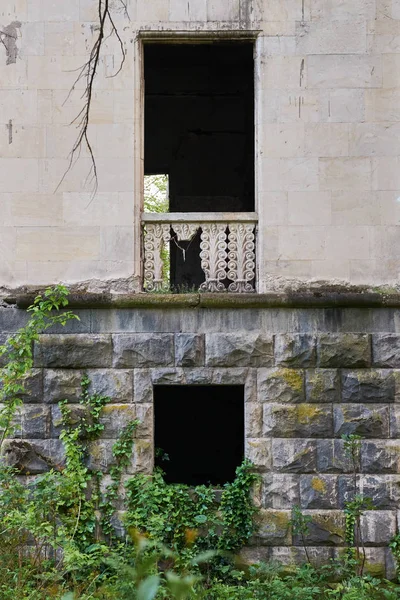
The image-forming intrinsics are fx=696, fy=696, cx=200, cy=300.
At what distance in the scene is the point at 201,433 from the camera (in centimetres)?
1193

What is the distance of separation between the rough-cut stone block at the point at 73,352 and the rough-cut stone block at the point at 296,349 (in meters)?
1.78

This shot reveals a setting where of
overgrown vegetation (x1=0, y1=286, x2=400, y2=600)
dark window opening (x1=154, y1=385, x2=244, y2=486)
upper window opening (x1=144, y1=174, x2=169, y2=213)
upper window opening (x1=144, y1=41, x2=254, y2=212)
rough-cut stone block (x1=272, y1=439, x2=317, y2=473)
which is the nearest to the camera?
overgrown vegetation (x1=0, y1=286, x2=400, y2=600)

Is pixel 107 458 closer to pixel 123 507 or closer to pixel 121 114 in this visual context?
pixel 123 507

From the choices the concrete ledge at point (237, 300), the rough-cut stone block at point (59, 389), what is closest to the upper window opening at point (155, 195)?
the concrete ledge at point (237, 300)

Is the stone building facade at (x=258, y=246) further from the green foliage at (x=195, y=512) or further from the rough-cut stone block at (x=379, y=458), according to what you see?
the green foliage at (x=195, y=512)

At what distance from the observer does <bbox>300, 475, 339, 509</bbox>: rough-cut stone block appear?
7121 millimetres

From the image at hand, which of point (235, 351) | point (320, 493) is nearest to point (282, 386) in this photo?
point (235, 351)

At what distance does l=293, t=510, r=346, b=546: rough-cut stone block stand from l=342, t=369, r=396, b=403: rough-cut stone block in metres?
1.18

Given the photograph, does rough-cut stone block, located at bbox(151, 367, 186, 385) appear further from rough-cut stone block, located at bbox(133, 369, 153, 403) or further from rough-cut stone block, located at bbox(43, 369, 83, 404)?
rough-cut stone block, located at bbox(43, 369, 83, 404)

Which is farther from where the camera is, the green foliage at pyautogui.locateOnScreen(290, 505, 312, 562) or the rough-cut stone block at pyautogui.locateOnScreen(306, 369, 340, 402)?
the rough-cut stone block at pyautogui.locateOnScreen(306, 369, 340, 402)

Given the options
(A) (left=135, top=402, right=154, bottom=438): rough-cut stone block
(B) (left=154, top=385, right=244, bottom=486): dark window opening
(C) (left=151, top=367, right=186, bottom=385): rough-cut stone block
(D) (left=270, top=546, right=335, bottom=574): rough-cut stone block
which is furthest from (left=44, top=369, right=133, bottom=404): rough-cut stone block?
(B) (left=154, top=385, right=244, bottom=486): dark window opening

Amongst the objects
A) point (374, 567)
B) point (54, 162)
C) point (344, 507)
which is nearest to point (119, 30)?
point (54, 162)

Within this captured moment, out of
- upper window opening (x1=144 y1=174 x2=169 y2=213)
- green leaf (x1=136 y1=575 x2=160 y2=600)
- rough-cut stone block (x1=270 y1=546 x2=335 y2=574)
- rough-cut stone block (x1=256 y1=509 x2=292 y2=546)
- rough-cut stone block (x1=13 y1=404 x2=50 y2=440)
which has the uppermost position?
upper window opening (x1=144 y1=174 x2=169 y2=213)

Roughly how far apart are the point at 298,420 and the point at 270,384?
1.53 ft
